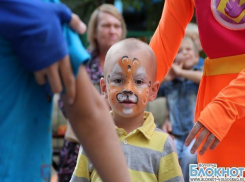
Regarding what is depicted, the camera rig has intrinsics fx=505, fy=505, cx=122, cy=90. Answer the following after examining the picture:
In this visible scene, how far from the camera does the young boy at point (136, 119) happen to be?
96.5 inches

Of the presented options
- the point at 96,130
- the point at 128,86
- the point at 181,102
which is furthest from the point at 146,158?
the point at 181,102

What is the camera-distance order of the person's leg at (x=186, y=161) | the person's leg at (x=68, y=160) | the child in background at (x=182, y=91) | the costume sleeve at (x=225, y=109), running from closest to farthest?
the costume sleeve at (x=225, y=109) → the person's leg at (x=186, y=161) → the person's leg at (x=68, y=160) → the child in background at (x=182, y=91)

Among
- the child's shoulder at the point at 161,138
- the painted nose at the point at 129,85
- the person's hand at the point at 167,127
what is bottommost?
the person's hand at the point at 167,127

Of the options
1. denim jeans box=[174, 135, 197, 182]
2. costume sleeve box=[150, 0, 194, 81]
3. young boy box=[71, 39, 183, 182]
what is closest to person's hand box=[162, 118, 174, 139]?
denim jeans box=[174, 135, 197, 182]

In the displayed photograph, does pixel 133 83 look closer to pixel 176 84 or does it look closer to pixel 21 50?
pixel 21 50

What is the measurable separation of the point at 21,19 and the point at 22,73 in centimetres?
19

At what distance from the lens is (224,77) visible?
2.55 m

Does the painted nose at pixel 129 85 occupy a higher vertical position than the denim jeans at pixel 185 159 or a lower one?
higher

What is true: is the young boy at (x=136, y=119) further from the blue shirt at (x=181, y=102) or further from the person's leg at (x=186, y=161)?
the blue shirt at (x=181, y=102)

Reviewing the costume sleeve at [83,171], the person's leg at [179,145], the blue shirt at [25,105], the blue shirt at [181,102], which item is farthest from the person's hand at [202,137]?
the blue shirt at [181,102]

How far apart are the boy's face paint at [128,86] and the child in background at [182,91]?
2807 mm

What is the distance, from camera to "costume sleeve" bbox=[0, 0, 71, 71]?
4.66ft

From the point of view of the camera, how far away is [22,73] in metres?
1.55

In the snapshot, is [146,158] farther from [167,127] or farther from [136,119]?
[167,127]
